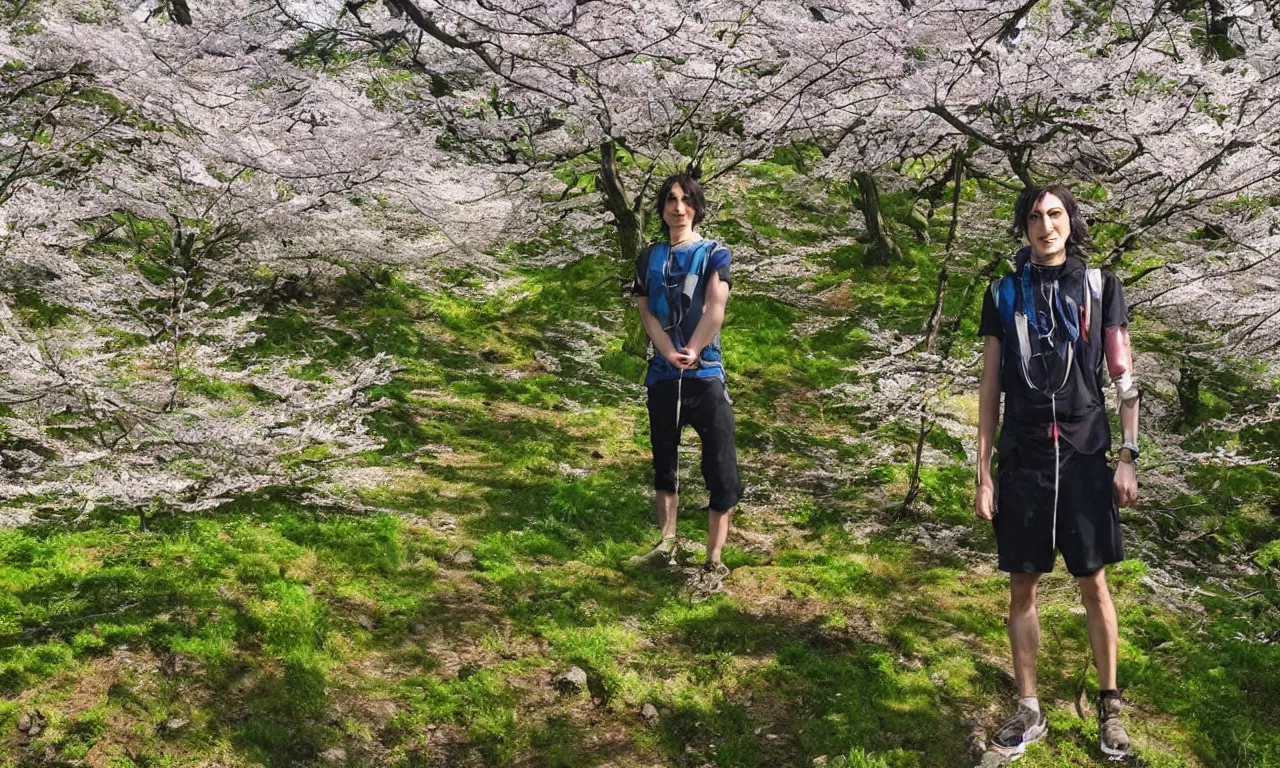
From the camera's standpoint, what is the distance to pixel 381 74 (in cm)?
913

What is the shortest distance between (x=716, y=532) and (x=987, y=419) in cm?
172

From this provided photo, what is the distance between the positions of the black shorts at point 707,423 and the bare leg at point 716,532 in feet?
0.21

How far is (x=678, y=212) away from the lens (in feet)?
14.0

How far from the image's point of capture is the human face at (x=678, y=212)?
14.0 ft

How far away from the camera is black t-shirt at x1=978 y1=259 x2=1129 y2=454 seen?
122 inches

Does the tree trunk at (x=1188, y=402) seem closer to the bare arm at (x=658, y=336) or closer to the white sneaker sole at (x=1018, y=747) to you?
the white sneaker sole at (x=1018, y=747)

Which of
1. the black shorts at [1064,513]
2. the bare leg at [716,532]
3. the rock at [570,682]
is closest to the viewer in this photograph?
the black shorts at [1064,513]

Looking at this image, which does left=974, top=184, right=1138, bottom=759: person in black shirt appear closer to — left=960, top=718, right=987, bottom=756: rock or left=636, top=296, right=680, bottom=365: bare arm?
left=960, top=718, right=987, bottom=756: rock

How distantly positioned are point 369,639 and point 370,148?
356 centimetres

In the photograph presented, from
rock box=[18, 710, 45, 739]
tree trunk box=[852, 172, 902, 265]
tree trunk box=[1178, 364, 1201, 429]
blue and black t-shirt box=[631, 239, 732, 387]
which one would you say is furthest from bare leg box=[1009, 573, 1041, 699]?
tree trunk box=[852, 172, 902, 265]

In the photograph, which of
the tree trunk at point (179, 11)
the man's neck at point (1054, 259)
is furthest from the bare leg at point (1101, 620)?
the tree trunk at point (179, 11)

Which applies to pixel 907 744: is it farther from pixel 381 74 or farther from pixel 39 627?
pixel 381 74

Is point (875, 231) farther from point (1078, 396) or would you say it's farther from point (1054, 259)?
point (1078, 396)

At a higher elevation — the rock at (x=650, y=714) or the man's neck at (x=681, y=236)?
the man's neck at (x=681, y=236)
